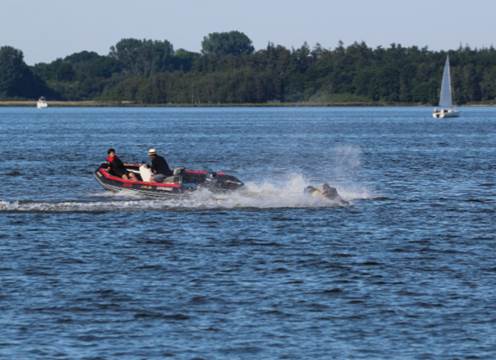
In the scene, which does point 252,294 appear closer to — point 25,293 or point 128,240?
point 25,293

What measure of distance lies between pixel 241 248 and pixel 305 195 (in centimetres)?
1047

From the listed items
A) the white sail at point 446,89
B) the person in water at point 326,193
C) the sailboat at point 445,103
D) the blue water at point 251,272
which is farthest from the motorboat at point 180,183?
the sailboat at point 445,103

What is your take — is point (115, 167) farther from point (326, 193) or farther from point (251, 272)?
point (251, 272)

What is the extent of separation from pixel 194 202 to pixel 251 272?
1308 cm

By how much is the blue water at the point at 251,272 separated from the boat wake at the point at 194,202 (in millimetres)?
85

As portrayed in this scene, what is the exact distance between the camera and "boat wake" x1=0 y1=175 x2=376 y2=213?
38156 mm

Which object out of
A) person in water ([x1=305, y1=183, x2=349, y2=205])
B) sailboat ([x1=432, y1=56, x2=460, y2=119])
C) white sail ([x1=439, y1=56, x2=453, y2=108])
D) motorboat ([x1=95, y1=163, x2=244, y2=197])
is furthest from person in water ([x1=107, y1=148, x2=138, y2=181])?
sailboat ([x1=432, y1=56, x2=460, y2=119])

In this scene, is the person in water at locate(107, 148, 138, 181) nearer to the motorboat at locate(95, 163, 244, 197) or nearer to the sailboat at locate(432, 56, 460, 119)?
the motorboat at locate(95, 163, 244, 197)

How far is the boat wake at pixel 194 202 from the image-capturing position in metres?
38.2

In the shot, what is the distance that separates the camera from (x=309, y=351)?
19.7 meters

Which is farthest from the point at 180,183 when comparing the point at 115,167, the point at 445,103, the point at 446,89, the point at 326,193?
the point at 445,103

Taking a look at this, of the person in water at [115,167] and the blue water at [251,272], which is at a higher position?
the person in water at [115,167]

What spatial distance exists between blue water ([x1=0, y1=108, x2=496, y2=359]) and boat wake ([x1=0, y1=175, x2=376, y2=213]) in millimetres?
85

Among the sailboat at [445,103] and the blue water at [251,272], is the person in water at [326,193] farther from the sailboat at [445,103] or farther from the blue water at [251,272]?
the sailboat at [445,103]
